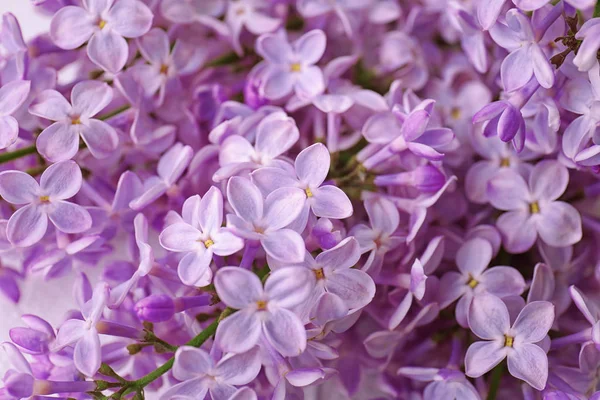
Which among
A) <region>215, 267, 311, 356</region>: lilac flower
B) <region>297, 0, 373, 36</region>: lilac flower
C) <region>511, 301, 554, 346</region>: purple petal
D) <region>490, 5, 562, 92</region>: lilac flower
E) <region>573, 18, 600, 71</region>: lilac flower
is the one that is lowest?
<region>511, 301, 554, 346</region>: purple petal

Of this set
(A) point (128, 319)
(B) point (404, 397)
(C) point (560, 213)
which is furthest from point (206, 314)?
(C) point (560, 213)

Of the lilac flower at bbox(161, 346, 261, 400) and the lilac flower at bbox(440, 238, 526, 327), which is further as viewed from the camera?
the lilac flower at bbox(440, 238, 526, 327)

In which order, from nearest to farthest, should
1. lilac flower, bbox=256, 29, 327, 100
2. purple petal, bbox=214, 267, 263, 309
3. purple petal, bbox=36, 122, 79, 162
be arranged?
purple petal, bbox=214, 267, 263, 309 → purple petal, bbox=36, 122, 79, 162 → lilac flower, bbox=256, 29, 327, 100

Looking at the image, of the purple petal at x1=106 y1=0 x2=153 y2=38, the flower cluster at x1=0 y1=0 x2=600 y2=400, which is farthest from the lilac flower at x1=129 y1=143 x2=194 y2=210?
the purple petal at x1=106 y1=0 x2=153 y2=38

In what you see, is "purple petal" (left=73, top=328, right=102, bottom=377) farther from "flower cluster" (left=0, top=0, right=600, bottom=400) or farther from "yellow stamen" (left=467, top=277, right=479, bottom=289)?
"yellow stamen" (left=467, top=277, right=479, bottom=289)

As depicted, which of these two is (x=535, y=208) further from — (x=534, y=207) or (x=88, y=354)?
(x=88, y=354)

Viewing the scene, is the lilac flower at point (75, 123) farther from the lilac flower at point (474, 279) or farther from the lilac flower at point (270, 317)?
the lilac flower at point (474, 279)
